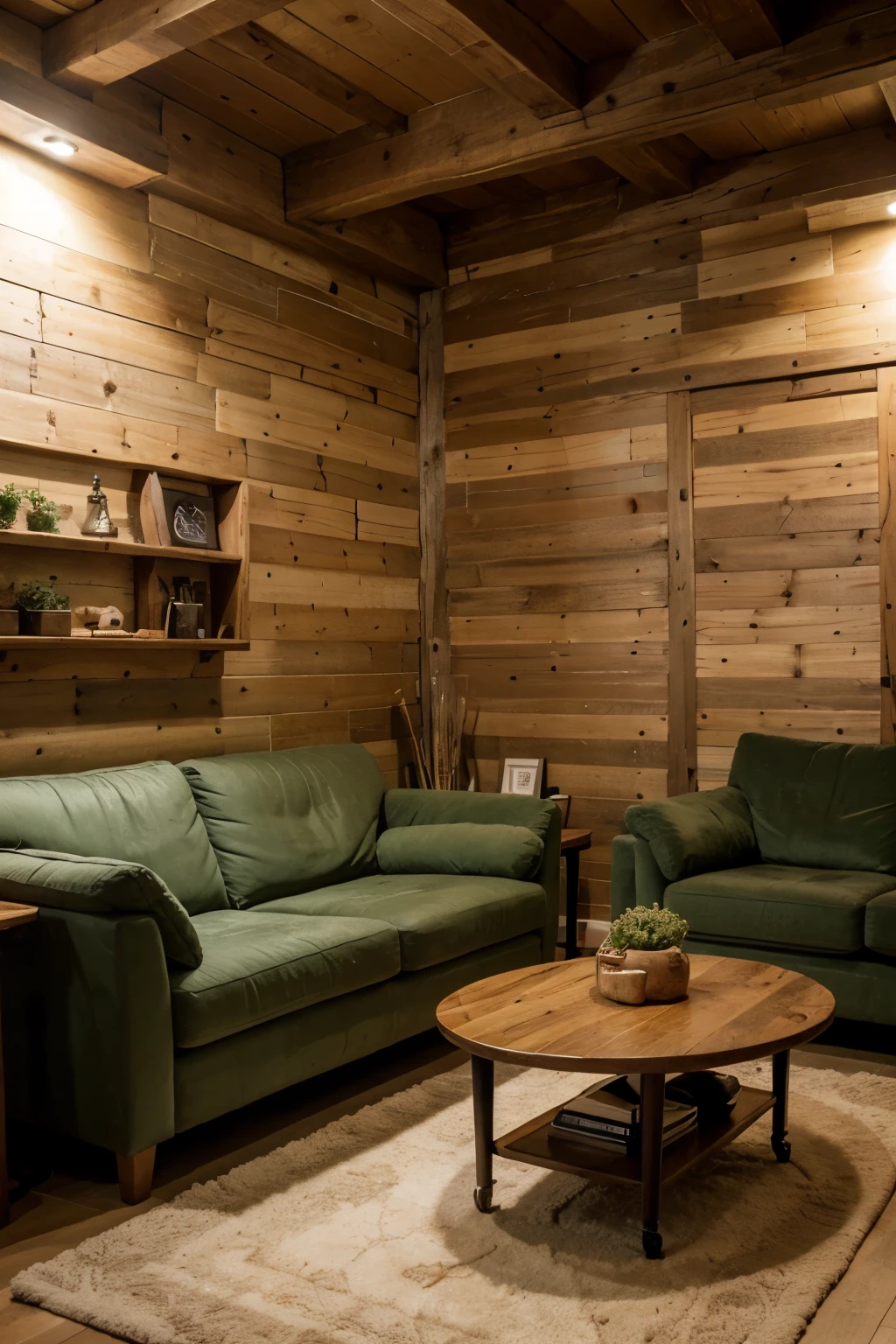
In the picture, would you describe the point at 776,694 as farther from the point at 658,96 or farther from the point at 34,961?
the point at 34,961

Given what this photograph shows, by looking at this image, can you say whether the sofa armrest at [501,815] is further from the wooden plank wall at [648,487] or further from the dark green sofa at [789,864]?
the wooden plank wall at [648,487]

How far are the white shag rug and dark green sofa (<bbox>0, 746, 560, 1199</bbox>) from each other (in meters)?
0.26

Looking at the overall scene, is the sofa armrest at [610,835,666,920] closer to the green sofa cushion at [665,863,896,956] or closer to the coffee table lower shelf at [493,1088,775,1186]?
the green sofa cushion at [665,863,896,956]

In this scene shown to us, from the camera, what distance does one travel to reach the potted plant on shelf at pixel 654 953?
2561 millimetres

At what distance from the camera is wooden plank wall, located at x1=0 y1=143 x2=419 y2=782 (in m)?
3.54

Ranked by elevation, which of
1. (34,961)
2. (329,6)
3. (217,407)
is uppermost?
(329,6)

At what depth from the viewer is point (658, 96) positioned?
371cm

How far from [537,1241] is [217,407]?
3048 mm

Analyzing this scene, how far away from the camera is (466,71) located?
12.8 feet

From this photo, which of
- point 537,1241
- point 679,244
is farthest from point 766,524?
point 537,1241

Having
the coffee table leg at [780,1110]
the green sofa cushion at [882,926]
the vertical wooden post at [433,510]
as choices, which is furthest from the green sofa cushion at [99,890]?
the vertical wooden post at [433,510]

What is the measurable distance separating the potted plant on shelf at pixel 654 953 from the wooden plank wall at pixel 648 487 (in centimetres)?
208

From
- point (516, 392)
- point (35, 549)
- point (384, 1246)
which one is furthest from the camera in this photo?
point (516, 392)

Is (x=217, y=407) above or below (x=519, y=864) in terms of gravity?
above
